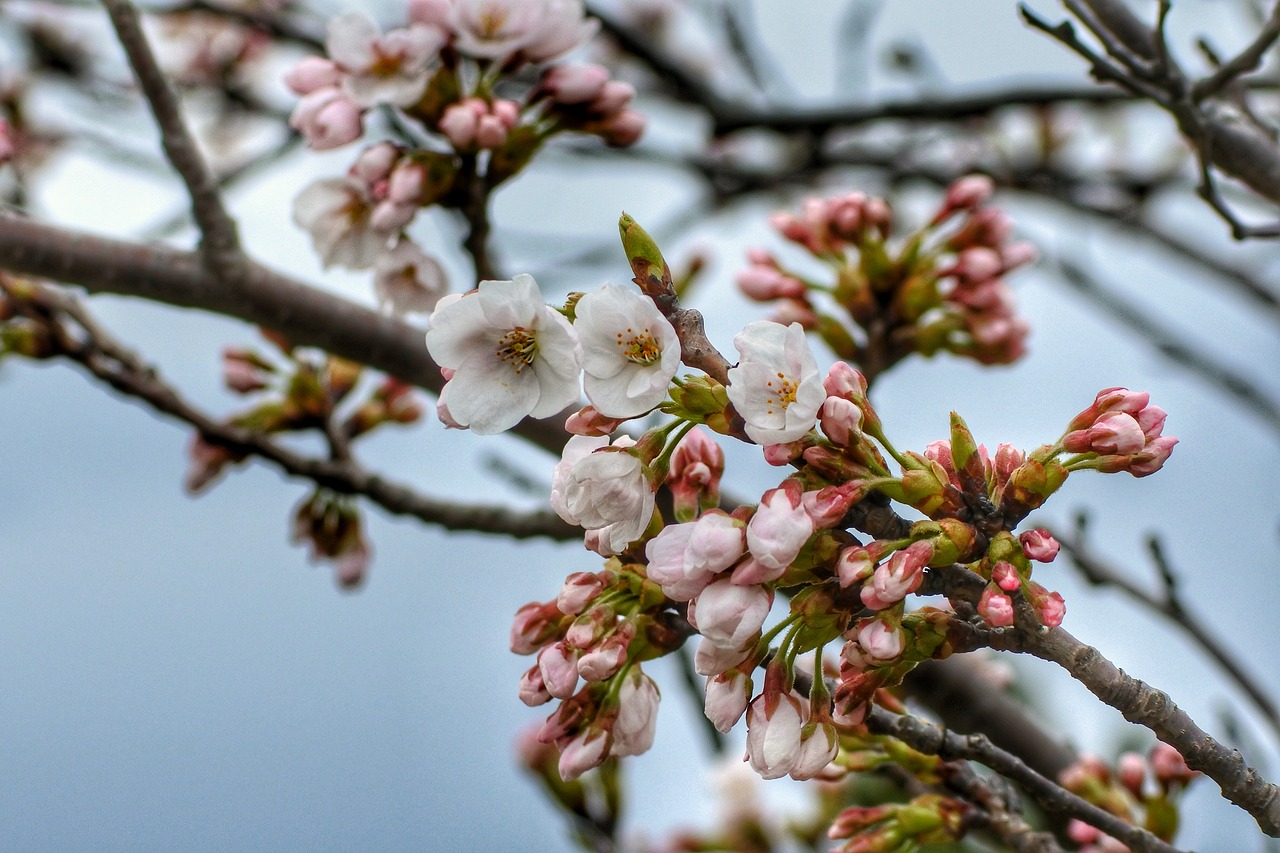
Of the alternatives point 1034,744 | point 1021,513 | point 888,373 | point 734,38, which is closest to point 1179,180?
point 734,38

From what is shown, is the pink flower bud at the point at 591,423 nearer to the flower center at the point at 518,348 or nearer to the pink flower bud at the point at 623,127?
the flower center at the point at 518,348

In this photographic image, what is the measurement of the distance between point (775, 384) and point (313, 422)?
1790 mm

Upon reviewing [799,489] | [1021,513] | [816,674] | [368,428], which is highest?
[1021,513]

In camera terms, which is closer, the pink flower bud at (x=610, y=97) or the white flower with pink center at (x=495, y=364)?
the white flower with pink center at (x=495, y=364)

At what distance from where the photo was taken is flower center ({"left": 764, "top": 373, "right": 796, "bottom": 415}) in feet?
3.78

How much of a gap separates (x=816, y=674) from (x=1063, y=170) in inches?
155

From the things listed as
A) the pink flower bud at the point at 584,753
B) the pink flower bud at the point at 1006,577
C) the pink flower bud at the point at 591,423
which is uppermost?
the pink flower bud at the point at 1006,577

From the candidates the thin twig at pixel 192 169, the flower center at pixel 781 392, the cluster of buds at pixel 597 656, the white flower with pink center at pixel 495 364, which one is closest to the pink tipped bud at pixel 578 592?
the cluster of buds at pixel 597 656

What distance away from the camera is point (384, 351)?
7.41ft

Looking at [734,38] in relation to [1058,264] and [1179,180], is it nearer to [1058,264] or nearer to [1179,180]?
[1058,264]

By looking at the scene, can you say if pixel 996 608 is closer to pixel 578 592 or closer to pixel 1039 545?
pixel 1039 545

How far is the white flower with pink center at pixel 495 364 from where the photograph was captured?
125 centimetres

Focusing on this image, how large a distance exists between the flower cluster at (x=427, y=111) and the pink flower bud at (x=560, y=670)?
3.32ft

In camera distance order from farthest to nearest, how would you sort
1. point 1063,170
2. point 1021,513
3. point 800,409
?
point 1063,170 → point 1021,513 → point 800,409
